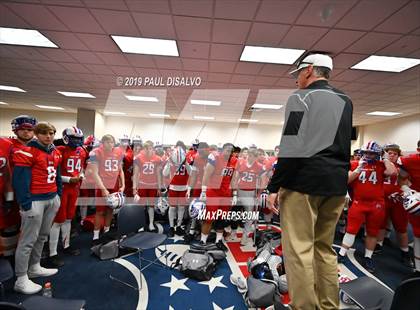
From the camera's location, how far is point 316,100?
114cm

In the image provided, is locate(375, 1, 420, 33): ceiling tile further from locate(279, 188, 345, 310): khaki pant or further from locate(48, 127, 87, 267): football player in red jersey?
locate(48, 127, 87, 267): football player in red jersey

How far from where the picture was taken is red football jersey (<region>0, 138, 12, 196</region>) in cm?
221

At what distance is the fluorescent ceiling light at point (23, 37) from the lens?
3557 mm

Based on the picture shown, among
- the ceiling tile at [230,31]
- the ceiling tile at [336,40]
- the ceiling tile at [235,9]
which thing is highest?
the ceiling tile at [336,40]

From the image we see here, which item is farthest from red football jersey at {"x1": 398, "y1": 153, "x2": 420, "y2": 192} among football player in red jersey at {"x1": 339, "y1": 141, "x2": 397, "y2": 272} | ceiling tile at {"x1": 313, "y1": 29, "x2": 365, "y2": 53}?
ceiling tile at {"x1": 313, "y1": 29, "x2": 365, "y2": 53}

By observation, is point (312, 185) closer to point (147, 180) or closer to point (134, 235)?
point (134, 235)

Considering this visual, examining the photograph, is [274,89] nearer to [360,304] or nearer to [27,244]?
[360,304]

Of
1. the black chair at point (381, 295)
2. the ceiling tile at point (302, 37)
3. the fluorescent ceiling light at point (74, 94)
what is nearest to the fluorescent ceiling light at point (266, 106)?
the ceiling tile at point (302, 37)

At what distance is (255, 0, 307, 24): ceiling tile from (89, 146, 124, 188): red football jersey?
285 centimetres

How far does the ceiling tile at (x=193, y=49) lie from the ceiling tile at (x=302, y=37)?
1.25 meters

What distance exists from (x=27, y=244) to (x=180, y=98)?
5995 mm

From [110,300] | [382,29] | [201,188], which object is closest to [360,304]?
[110,300]

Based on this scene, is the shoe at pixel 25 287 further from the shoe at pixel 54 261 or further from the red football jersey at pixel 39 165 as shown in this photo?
the red football jersey at pixel 39 165

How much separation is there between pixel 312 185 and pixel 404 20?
3.06m
